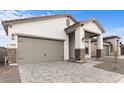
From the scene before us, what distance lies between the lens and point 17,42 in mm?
9062

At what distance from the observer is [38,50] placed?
401 inches

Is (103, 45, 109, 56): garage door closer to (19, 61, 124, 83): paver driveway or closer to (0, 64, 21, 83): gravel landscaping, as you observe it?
(19, 61, 124, 83): paver driveway

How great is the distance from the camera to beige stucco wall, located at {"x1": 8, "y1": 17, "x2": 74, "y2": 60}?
899 centimetres

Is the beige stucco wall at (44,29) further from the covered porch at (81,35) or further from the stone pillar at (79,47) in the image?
the stone pillar at (79,47)

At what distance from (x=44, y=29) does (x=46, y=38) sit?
2.97ft

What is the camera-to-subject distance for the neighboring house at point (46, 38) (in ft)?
29.5

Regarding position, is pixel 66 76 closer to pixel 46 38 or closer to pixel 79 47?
pixel 79 47

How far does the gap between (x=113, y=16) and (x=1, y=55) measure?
1278 centimetres

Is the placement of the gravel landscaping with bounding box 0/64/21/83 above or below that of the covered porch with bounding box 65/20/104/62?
below

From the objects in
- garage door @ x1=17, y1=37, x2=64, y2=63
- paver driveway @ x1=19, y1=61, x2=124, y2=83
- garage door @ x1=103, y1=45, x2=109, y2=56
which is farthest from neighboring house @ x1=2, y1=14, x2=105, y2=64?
garage door @ x1=103, y1=45, x2=109, y2=56

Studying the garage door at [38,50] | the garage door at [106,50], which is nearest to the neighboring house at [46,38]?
the garage door at [38,50]
